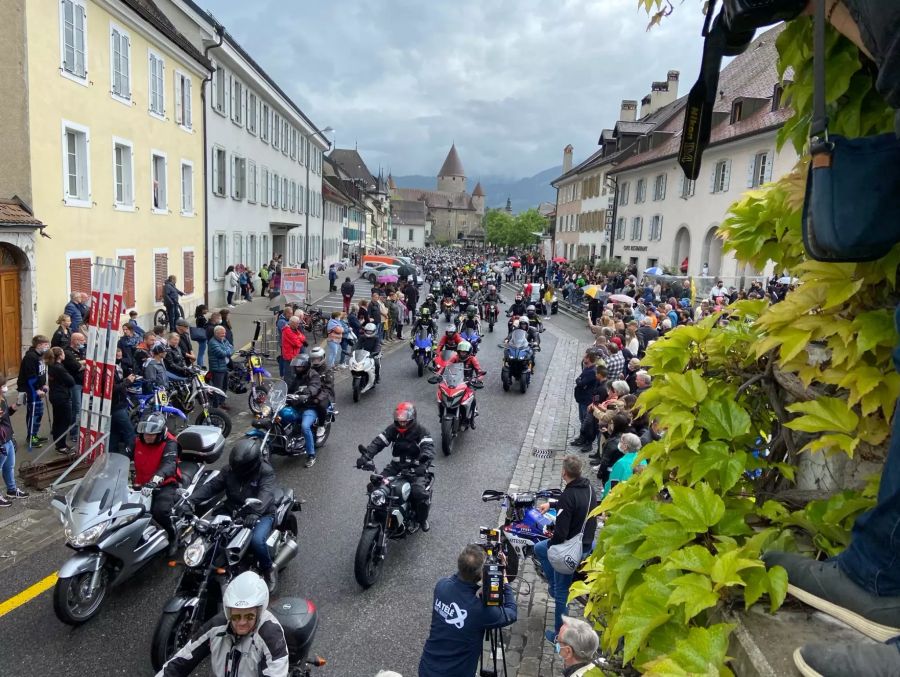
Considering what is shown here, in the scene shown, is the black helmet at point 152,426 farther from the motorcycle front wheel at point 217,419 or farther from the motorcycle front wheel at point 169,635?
the motorcycle front wheel at point 217,419

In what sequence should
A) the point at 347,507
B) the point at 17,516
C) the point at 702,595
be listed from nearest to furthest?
1. the point at 702,595
2. the point at 17,516
3. the point at 347,507

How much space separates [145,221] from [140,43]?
200 inches

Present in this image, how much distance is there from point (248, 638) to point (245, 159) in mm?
28926

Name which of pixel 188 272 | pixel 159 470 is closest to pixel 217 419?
pixel 159 470

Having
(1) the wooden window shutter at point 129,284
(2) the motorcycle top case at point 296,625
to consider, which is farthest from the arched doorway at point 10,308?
(2) the motorcycle top case at point 296,625

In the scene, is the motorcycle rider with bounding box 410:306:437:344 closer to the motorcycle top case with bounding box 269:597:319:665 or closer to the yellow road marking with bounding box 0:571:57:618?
the yellow road marking with bounding box 0:571:57:618

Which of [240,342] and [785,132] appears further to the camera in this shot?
[240,342]

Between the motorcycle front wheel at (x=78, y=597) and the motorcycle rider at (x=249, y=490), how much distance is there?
0.99 meters

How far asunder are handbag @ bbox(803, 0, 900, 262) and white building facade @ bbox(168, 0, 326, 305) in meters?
26.0

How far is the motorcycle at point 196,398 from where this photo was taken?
1090cm

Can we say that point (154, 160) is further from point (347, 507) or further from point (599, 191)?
point (599, 191)

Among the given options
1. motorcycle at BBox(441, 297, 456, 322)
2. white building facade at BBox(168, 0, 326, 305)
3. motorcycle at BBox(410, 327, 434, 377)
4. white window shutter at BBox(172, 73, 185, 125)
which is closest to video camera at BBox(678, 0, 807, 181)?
motorcycle at BBox(410, 327, 434, 377)

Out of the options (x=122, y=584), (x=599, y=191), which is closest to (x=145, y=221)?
(x=122, y=584)

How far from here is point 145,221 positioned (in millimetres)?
19578
